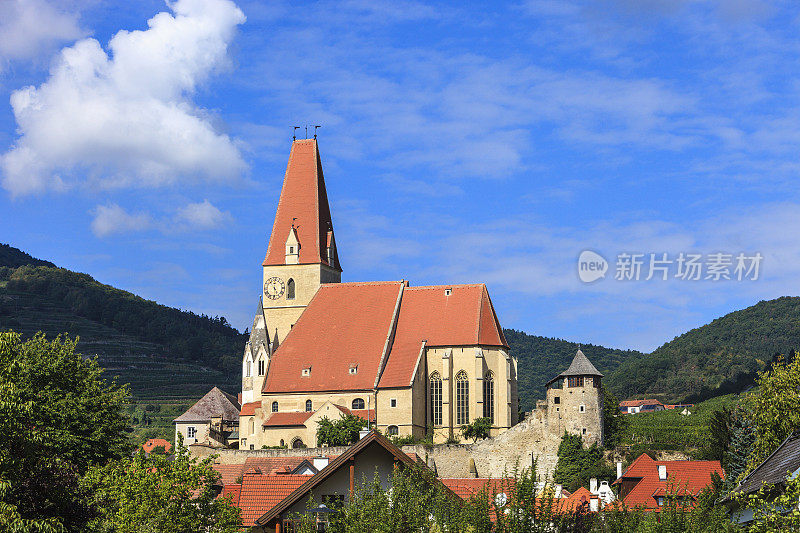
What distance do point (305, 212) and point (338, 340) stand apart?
11.3 metres

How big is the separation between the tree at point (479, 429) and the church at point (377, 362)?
32.9 inches

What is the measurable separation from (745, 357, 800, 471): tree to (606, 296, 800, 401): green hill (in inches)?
3719

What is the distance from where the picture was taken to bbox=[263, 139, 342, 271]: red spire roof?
250 ft

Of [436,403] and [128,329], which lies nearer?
[436,403]

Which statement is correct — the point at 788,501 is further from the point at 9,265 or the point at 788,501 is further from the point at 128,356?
the point at 9,265

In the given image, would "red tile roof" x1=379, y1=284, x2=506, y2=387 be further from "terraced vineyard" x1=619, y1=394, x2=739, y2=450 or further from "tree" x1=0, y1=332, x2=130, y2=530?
"tree" x1=0, y1=332, x2=130, y2=530

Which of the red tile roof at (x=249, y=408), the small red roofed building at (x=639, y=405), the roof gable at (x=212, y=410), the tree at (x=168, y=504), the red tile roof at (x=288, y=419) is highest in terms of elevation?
the small red roofed building at (x=639, y=405)

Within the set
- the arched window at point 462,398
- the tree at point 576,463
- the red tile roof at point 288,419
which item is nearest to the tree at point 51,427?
the red tile roof at point 288,419

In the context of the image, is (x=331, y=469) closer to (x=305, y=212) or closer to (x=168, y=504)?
(x=168, y=504)

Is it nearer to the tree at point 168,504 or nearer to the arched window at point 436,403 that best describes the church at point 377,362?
the arched window at point 436,403

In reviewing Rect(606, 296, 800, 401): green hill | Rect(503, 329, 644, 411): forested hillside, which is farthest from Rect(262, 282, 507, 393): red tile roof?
Rect(503, 329, 644, 411): forested hillside

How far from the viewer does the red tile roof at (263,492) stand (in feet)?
99.7

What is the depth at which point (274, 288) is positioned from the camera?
75.8m

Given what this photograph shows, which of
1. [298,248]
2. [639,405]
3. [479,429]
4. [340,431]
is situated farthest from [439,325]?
[639,405]
